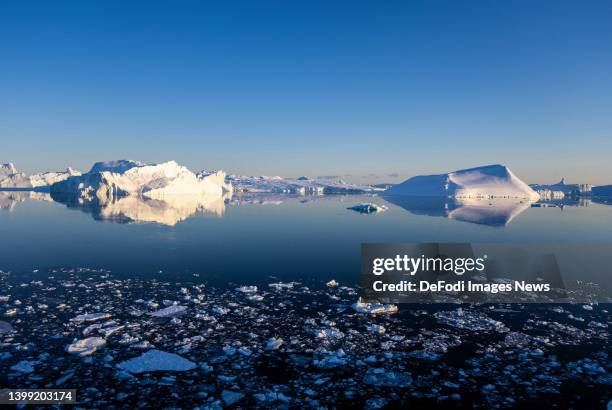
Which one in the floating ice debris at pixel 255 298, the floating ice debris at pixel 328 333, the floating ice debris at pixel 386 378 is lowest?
the floating ice debris at pixel 386 378

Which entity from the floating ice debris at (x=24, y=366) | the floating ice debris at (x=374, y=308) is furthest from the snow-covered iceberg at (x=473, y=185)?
the floating ice debris at (x=24, y=366)

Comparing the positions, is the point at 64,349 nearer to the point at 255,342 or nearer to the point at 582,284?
the point at 255,342

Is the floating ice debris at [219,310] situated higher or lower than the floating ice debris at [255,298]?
lower

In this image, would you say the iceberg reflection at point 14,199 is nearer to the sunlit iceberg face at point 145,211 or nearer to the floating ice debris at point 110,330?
the sunlit iceberg face at point 145,211

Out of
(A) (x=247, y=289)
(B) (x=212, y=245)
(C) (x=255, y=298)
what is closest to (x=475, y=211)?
(B) (x=212, y=245)

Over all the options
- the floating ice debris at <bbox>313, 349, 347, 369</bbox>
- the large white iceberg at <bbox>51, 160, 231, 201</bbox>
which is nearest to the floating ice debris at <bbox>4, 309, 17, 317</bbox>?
the floating ice debris at <bbox>313, 349, 347, 369</bbox>

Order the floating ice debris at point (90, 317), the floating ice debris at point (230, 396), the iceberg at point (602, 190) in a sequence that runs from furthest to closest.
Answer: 1. the iceberg at point (602, 190)
2. the floating ice debris at point (90, 317)
3. the floating ice debris at point (230, 396)

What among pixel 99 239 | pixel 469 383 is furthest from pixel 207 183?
pixel 469 383
